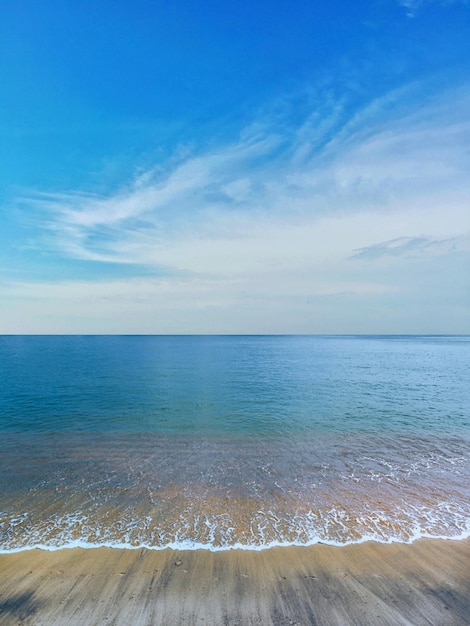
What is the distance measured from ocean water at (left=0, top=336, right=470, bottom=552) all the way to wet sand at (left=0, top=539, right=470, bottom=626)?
2.75ft

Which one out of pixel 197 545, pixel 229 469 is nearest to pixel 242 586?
pixel 197 545

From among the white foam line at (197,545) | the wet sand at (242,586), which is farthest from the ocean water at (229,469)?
the wet sand at (242,586)

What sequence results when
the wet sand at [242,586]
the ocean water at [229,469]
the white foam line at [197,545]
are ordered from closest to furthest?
the wet sand at [242,586] < the white foam line at [197,545] < the ocean water at [229,469]

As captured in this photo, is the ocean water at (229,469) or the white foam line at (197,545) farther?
the ocean water at (229,469)

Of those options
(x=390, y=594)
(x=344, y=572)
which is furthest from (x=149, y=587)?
(x=390, y=594)

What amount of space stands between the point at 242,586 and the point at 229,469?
9165 mm

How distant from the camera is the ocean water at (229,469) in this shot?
39.4 ft

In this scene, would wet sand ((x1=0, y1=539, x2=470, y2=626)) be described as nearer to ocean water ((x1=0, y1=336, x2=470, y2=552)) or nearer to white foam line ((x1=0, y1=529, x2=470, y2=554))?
white foam line ((x1=0, y1=529, x2=470, y2=554))

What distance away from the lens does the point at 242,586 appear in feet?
29.2

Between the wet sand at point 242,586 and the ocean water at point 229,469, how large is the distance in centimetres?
84

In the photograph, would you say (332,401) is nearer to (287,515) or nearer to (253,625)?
(287,515)

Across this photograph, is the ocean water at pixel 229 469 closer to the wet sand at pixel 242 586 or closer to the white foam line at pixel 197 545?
the white foam line at pixel 197 545

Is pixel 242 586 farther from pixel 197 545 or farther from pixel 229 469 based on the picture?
pixel 229 469

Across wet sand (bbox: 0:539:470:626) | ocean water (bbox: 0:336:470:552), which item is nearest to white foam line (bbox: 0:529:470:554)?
ocean water (bbox: 0:336:470:552)
